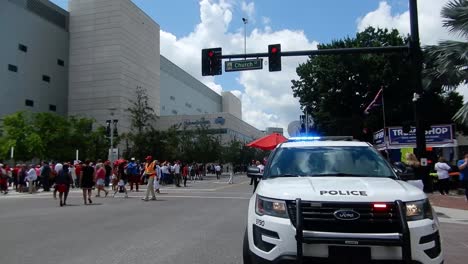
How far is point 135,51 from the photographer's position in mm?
91750

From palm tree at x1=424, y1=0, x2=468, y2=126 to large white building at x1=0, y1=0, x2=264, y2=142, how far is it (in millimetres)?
68500

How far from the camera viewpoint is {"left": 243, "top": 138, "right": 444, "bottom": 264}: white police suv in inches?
186

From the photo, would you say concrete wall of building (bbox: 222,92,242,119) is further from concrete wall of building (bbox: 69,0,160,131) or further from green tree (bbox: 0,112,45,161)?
green tree (bbox: 0,112,45,161)

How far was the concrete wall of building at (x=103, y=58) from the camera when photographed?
282 feet

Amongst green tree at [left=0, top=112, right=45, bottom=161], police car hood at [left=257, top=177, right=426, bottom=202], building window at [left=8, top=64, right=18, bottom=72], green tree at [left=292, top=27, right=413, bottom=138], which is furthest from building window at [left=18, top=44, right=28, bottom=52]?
police car hood at [left=257, top=177, right=426, bottom=202]

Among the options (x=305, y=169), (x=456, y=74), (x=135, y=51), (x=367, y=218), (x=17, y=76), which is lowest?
(x=367, y=218)

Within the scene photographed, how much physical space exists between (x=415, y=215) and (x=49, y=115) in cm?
6039

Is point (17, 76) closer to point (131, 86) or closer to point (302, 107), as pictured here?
point (131, 86)

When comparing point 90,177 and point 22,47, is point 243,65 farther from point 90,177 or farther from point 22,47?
point 22,47

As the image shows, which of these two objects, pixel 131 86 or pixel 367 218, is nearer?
pixel 367 218

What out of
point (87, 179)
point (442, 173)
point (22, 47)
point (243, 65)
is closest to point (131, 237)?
point (87, 179)

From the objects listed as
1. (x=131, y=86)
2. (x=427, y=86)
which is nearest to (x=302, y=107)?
(x=427, y=86)

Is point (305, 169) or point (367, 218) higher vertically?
point (305, 169)

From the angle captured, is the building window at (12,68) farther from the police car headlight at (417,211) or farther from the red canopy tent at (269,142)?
the police car headlight at (417,211)
